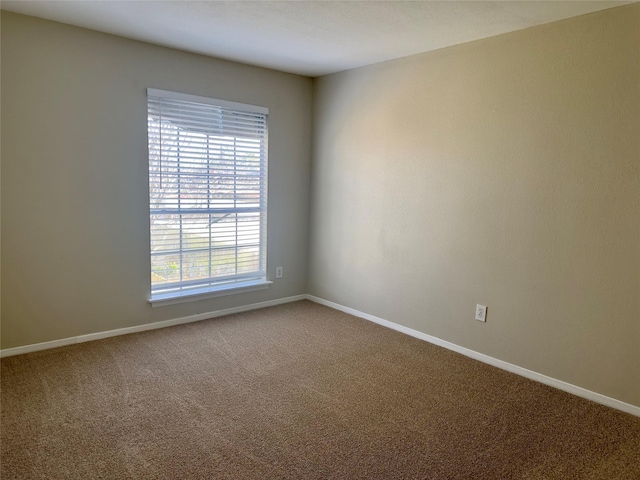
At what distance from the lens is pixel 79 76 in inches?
119

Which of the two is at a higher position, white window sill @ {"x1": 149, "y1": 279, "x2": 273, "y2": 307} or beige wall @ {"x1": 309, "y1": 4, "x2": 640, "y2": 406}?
beige wall @ {"x1": 309, "y1": 4, "x2": 640, "y2": 406}

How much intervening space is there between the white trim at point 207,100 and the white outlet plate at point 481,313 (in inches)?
98.4

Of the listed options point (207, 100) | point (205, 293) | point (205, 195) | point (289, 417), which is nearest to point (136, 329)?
point (205, 293)

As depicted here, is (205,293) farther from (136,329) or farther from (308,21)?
(308,21)

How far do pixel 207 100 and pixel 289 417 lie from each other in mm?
2588

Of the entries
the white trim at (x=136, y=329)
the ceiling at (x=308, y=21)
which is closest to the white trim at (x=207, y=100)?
the ceiling at (x=308, y=21)

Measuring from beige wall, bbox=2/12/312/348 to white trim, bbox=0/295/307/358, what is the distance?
5 cm

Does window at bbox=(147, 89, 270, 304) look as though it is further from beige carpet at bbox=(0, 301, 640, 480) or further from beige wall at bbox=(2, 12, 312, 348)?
beige carpet at bbox=(0, 301, 640, 480)

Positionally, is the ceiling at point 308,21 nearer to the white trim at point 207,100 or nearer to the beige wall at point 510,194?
the beige wall at point 510,194

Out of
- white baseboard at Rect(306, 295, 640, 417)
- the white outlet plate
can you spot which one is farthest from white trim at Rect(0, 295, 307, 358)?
the white outlet plate

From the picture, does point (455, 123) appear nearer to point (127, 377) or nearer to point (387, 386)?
point (387, 386)

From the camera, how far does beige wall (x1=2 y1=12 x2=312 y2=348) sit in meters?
2.86

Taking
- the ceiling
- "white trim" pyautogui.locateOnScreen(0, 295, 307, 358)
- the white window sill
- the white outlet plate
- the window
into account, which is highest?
the ceiling

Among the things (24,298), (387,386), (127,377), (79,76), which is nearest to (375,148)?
(387,386)
